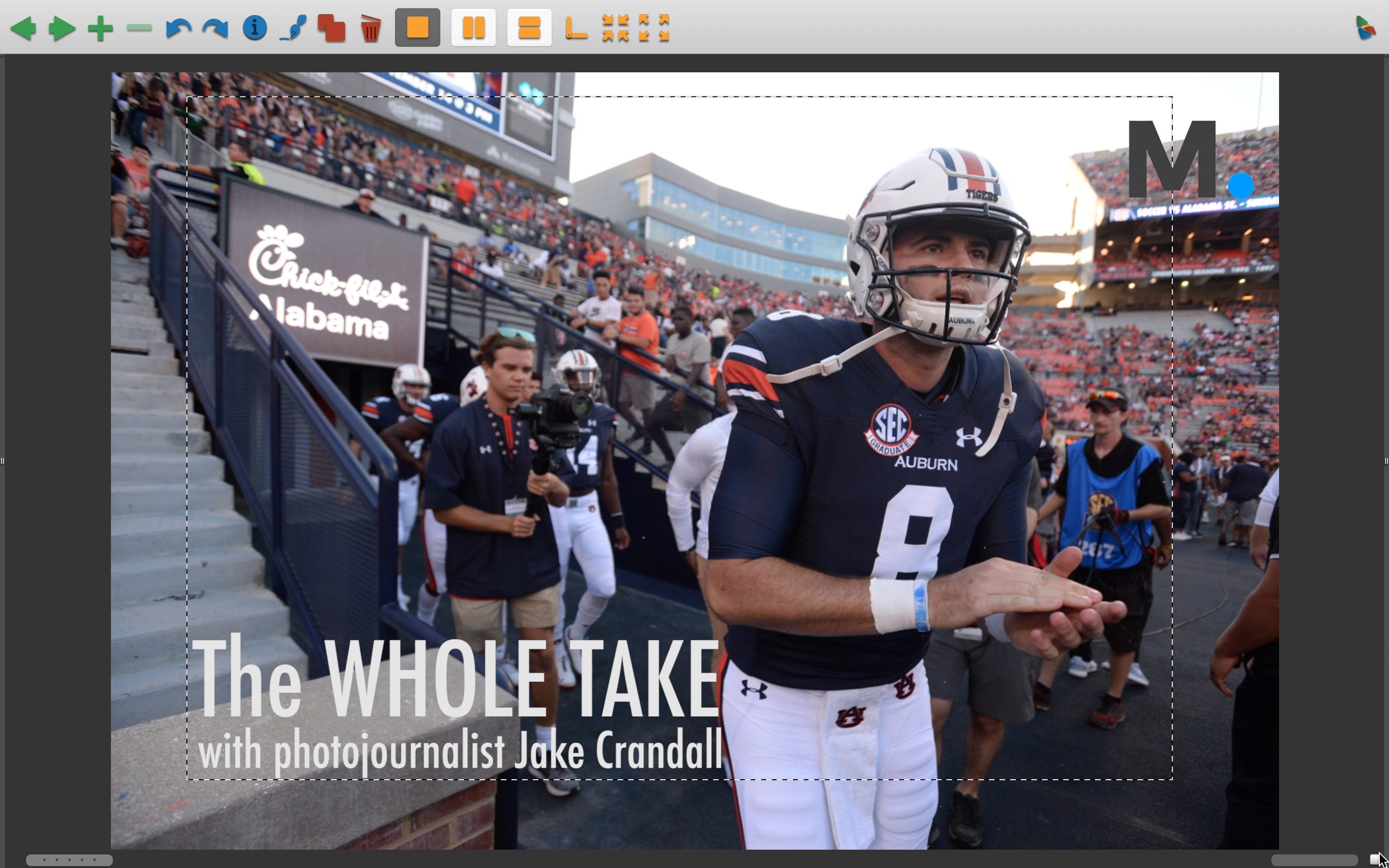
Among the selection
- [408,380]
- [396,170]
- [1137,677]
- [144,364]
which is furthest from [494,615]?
[396,170]

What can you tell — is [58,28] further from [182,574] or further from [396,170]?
[396,170]

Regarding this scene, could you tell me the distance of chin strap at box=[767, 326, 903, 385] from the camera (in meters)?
1.47

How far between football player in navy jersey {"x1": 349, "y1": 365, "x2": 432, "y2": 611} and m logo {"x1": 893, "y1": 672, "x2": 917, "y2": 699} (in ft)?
16.2

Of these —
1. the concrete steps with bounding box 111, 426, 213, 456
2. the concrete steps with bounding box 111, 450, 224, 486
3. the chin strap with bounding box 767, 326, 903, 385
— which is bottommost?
the concrete steps with bounding box 111, 450, 224, 486

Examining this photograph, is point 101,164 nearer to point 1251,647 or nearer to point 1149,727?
point 1251,647

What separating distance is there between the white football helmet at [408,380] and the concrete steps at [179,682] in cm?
346

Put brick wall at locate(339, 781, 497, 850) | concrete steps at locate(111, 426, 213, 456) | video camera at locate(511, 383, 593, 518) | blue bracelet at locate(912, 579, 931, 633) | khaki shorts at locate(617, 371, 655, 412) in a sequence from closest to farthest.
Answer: blue bracelet at locate(912, 579, 931, 633), brick wall at locate(339, 781, 497, 850), video camera at locate(511, 383, 593, 518), concrete steps at locate(111, 426, 213, 456), khaki shorts at locate(617, 371, 655, 412)

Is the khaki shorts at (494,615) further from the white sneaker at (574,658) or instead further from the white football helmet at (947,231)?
the white football helmet at (947,231)

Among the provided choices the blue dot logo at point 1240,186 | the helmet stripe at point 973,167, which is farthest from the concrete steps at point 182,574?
the blue dot logo at point 1240,186

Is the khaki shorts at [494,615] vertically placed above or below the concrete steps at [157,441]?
below

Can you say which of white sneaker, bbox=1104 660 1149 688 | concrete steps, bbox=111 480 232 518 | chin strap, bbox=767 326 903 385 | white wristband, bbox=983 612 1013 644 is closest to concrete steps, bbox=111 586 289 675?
concrete steps, bbox=111 480 232 518

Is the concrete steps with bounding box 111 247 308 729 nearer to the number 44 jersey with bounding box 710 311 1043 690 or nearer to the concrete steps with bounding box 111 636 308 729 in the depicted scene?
the concrete steps with bounding box 111 636 308 729

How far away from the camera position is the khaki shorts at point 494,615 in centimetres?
339

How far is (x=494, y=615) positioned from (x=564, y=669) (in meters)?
1.31
